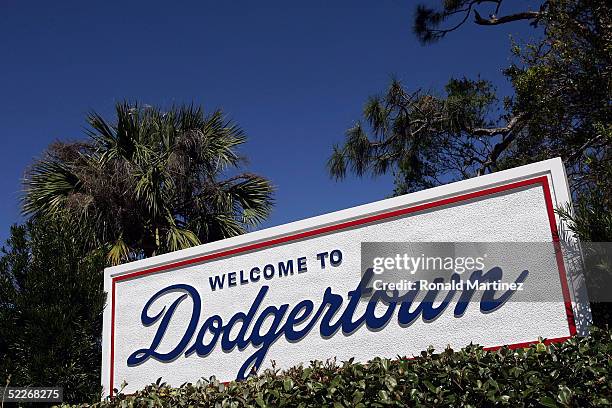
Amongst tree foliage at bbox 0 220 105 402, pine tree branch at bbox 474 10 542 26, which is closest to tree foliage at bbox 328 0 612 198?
pine tree branch at bbox 474 10 542 26

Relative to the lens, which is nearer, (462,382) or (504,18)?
(462,382)

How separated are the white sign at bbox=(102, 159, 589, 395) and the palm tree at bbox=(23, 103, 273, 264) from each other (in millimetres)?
3087

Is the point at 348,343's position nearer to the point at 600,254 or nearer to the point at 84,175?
the point at 600,254

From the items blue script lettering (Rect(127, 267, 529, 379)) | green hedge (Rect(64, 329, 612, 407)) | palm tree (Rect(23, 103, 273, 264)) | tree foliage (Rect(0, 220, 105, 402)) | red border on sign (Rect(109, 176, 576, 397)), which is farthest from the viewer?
palm tree (Rect(23, 103, 273, 264))

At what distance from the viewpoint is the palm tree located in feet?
38.1

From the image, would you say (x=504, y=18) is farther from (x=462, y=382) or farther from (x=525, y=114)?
(x=462, y=382)

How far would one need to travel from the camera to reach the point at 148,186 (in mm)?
11766

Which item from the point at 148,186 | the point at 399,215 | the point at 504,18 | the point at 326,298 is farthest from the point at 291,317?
the point at 504,18

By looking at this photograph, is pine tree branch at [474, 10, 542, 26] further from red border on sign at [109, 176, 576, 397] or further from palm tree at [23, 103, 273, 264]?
red border on sign at [109, 176, 576, 397]

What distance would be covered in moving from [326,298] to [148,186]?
5.99 metres

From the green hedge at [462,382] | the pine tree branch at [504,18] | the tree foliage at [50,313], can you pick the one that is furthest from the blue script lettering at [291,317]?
the pine tree branch at [504,18]

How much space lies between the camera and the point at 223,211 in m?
12.6

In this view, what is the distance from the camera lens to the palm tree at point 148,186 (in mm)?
11602

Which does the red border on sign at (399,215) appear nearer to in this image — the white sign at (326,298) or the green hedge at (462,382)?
the white sign at (326,298)
